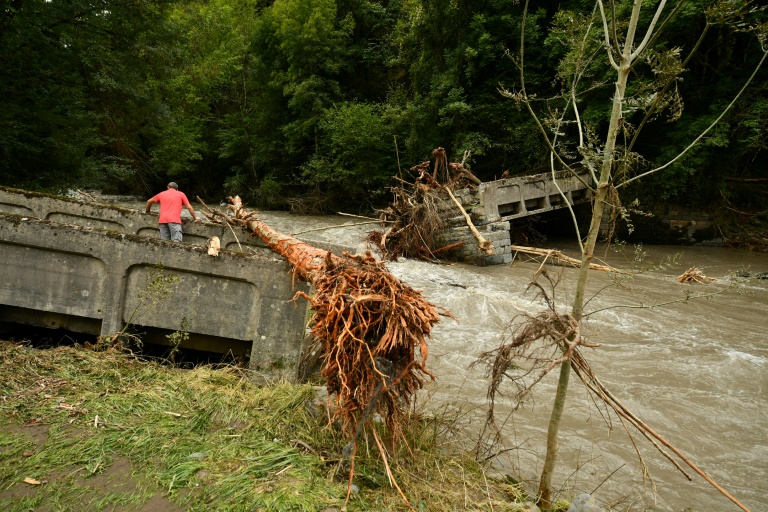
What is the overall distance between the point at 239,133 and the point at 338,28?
29.0 ft

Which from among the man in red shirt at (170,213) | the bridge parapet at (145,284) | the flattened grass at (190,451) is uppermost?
the man in red shirt at (170,213)

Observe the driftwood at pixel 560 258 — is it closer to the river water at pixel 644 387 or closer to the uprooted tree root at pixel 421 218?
the river water at pixel 644 387

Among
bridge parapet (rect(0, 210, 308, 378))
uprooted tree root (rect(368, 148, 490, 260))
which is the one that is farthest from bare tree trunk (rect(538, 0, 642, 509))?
uprooted tree root (rect(368, 148, 490, 260))

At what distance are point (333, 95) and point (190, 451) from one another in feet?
80.7

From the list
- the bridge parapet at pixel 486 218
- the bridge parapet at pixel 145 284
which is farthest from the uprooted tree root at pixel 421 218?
the bridge parapet at pixel 145 284

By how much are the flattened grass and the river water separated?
982mm

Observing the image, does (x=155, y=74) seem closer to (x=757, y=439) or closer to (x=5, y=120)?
(x=5, y=120)

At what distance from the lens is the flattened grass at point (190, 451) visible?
266 centimetres

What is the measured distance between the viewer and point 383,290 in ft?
10.2

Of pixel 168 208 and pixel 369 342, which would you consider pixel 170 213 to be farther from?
pixel 369 342

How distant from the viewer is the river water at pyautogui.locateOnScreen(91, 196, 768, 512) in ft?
13.0

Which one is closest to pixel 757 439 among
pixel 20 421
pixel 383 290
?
pixel 383 290

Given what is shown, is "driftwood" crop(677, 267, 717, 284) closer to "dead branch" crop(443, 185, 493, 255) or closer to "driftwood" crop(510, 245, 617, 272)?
"driftwood" crop(510, 245, 617, 272)

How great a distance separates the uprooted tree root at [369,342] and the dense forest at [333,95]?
2224mm
